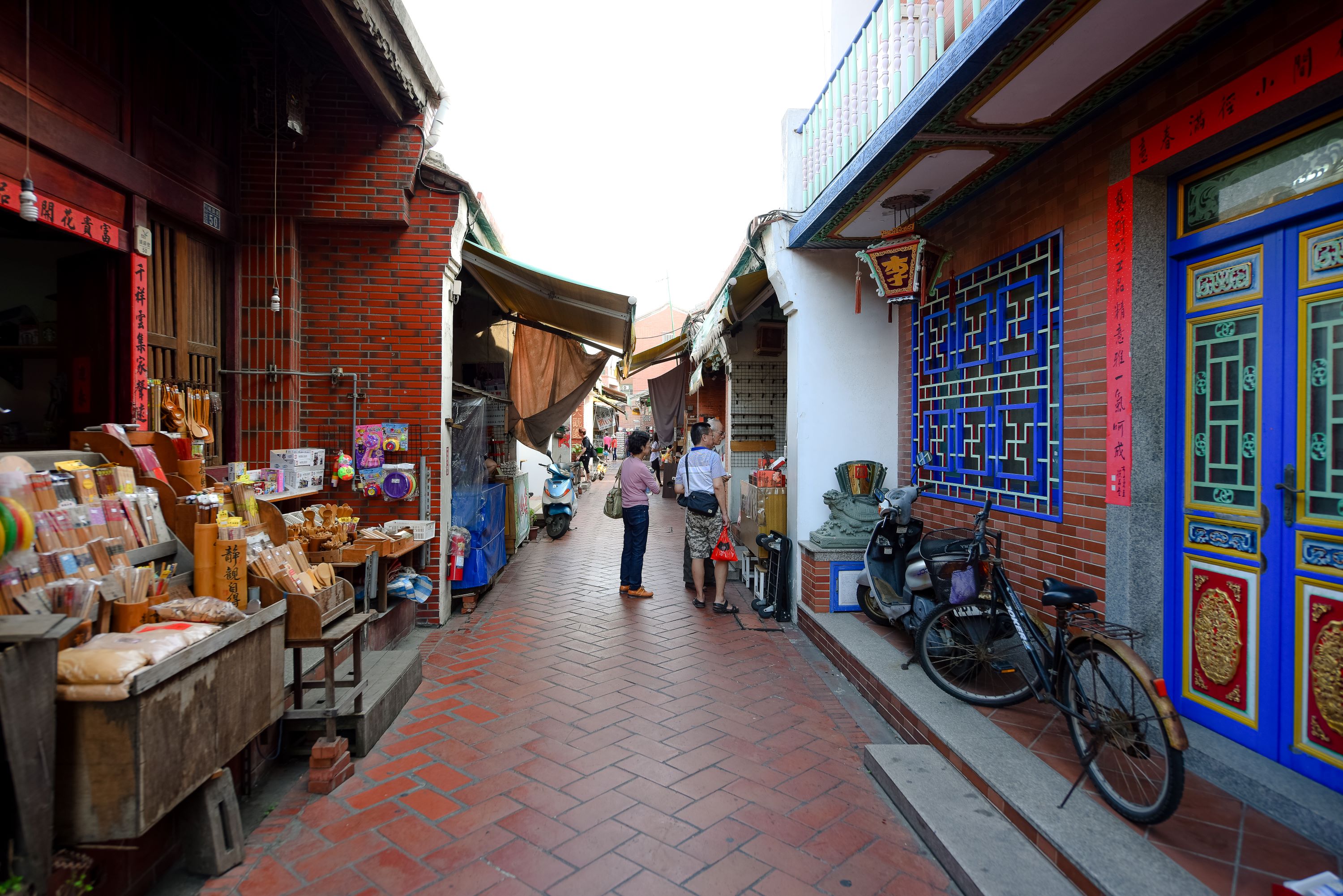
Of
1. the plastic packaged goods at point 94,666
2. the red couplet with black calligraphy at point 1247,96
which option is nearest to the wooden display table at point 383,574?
the plastic packaged goods at point 94,666

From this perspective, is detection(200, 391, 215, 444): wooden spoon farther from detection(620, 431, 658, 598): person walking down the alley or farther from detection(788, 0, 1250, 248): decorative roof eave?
detection(788, 0, 1250, 248): decorative roof eave

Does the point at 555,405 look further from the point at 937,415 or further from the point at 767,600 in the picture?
the point at 937,415

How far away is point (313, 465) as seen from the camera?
17.5ft

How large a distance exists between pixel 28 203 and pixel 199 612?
2.13m

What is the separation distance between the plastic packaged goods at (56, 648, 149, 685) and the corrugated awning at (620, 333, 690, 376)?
8.79 m

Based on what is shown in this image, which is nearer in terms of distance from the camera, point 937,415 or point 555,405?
point 937,415

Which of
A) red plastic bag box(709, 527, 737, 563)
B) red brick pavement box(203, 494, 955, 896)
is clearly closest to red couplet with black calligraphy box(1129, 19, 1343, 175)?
red brick pavement box(203, 494, 955, 896)

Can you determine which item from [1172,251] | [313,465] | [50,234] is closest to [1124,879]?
[1172,251]

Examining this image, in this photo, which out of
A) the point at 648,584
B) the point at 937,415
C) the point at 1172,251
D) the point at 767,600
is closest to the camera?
the point at 1172,251

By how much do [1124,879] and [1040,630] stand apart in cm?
169

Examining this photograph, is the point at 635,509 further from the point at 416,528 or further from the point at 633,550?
the point at 416,528

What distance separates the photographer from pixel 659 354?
1211cm

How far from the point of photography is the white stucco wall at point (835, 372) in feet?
19.4

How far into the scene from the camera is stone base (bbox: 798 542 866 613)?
5570 mm
